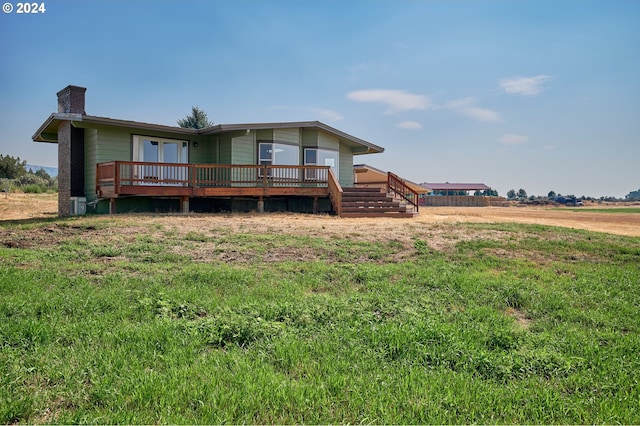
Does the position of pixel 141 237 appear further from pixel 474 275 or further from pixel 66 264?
pixel 474 275

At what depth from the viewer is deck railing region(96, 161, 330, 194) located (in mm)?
16188

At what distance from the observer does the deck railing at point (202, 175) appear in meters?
16.2

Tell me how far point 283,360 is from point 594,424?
2280 millimetres

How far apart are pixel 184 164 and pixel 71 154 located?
18.6 feet

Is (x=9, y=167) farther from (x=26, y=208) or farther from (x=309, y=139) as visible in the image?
(x=309, y=139)

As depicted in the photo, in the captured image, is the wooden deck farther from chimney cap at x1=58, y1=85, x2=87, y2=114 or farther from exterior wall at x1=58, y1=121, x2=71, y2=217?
chimney cap at x1=58, y1=85, x2=87, y2=114

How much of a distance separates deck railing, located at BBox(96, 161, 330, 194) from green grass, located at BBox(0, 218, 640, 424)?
8665 millimetres

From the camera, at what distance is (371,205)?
727 inches

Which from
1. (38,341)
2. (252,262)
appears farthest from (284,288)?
(38,341)

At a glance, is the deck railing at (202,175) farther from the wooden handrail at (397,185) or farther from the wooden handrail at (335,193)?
the wooden handrail at (397,185)

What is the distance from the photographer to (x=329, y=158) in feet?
74.9

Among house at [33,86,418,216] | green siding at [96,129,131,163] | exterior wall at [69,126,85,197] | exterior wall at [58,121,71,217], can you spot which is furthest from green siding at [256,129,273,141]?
exterior wall at [58,121,71,217]

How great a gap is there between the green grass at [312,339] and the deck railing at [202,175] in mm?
8665

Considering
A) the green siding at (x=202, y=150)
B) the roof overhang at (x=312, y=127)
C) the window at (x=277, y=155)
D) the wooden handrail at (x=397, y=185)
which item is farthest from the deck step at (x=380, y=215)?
the green siding at (x=202, y=150)
